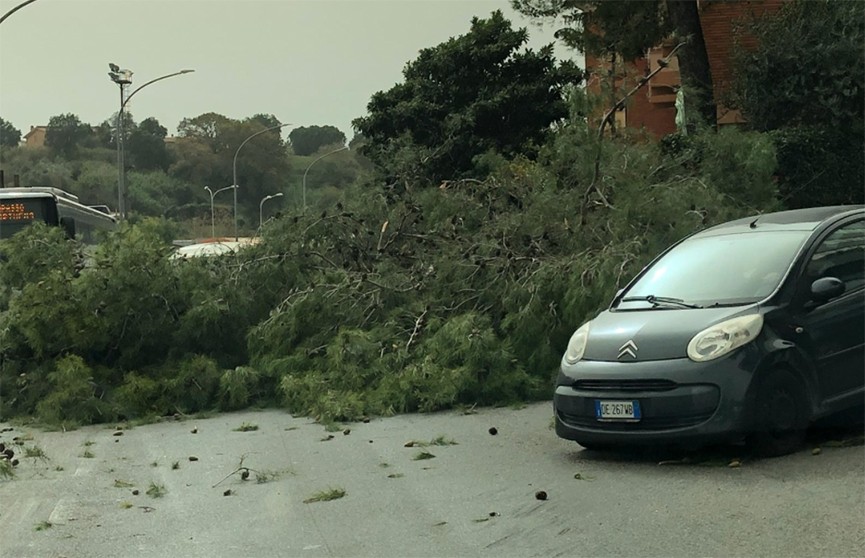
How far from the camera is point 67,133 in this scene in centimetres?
4484

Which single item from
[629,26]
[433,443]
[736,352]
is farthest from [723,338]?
[629,26]

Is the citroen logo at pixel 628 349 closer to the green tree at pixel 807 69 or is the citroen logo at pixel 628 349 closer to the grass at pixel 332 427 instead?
the grass at pixel 332 427

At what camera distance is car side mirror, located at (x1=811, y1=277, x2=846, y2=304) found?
8789 mm

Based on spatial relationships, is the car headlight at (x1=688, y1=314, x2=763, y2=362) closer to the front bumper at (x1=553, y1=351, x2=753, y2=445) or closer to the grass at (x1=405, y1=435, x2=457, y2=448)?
the front bumper at (x1=553, y1=351, x2=753, y2=445)

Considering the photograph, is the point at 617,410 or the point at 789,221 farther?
the point at 789,221

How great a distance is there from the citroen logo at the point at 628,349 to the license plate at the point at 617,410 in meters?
0.34

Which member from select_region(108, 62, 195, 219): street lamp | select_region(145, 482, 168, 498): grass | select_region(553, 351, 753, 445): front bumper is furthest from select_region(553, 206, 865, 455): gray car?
select_region(108, 62, 195, 219): street lamp

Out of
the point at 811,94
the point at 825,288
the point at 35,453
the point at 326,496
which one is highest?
the point at 811,94

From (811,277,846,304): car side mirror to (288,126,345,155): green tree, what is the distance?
41804 millimetres

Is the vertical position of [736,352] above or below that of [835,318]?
below

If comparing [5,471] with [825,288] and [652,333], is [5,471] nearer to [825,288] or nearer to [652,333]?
[652,333]

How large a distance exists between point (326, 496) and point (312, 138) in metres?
47.7

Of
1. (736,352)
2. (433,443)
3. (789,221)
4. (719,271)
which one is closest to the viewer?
(736,352)

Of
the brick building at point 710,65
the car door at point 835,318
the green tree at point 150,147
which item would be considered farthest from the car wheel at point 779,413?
the green tree at point 150,147
